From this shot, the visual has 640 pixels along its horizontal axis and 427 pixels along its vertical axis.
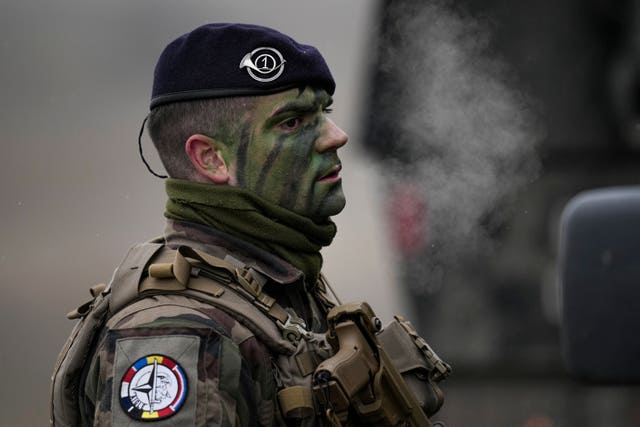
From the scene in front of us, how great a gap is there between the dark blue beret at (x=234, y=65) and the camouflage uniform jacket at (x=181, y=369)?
A: 413 millimetres

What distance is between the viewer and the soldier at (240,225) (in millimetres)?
2262

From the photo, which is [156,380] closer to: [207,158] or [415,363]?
[207,158]

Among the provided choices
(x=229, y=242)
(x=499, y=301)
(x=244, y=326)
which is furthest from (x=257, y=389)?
(x=499, y=301)

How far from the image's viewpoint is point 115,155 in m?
4.19

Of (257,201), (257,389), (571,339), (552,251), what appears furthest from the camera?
(552,251)

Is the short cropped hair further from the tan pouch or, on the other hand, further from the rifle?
the tan pouch

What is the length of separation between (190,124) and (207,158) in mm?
71

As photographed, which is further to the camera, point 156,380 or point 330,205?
point 330,205

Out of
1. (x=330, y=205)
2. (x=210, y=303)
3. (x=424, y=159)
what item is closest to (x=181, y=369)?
(x=210, y=303)

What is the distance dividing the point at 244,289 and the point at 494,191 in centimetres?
182

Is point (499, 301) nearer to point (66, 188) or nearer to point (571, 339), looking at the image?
point (66, 188)

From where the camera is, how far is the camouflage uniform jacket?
213cm

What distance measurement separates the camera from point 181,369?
7.05 ft

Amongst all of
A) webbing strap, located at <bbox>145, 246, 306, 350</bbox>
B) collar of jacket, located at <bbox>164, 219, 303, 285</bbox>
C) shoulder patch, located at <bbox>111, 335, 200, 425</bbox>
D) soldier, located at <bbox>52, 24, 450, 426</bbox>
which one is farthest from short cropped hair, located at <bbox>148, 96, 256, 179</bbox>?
Answer: shoulder patch, located at <bbox>111, 335, 200, 425</bbox>
